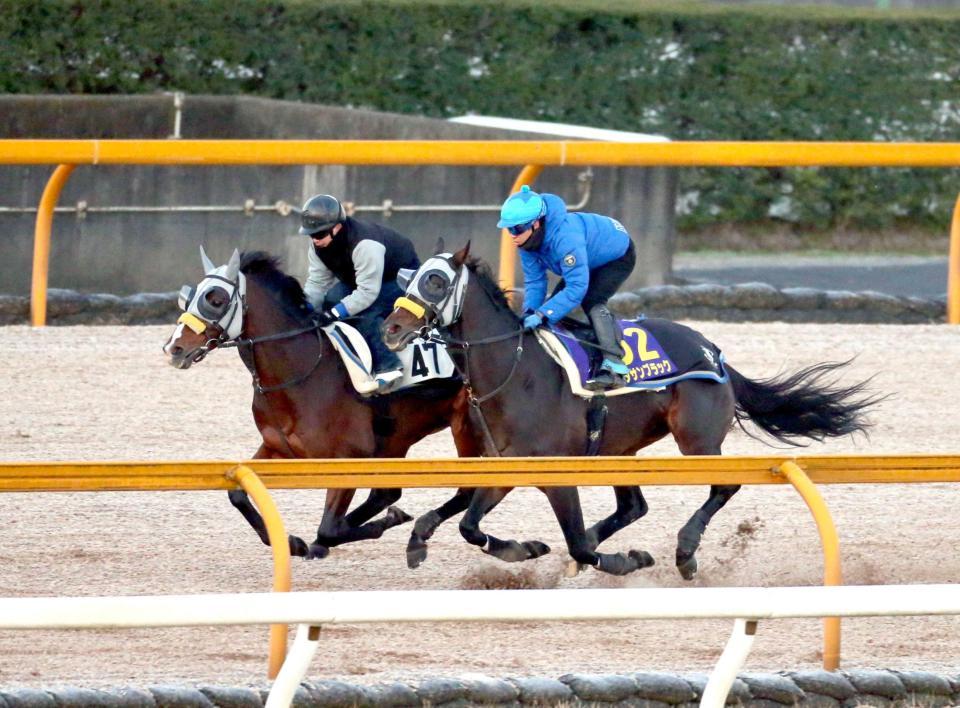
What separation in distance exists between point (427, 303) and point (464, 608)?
7.75 ft

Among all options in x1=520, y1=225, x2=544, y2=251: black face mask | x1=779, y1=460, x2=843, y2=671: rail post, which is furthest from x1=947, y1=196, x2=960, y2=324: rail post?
x1=779, y1=460, x2=843, y2=671: rail post

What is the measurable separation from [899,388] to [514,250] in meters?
2.28

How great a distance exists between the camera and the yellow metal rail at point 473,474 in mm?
4590

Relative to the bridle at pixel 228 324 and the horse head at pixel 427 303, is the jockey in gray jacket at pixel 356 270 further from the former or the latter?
the horse head at pixel 427 303

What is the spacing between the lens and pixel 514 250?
990 cm

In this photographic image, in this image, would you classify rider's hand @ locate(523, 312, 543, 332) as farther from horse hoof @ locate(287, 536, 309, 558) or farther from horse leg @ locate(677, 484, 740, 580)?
horse hoof @ locate(287, 536, 309, 558)

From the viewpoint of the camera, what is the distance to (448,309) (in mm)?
6180

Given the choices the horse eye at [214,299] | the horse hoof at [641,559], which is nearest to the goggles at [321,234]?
the horse eye at [214,299]

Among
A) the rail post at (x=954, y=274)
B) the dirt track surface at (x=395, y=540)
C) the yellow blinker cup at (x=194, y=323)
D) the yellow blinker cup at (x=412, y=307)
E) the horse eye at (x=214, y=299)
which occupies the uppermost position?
the yellow blinker cup at (x=412, y=307)

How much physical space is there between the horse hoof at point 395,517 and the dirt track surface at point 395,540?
0.15m

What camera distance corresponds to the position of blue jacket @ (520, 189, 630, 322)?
6406 mm

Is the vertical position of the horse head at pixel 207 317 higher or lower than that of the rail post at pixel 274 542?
higher

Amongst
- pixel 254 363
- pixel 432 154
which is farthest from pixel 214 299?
pixel 432 154

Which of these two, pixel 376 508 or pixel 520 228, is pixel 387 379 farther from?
pixel 520 228
